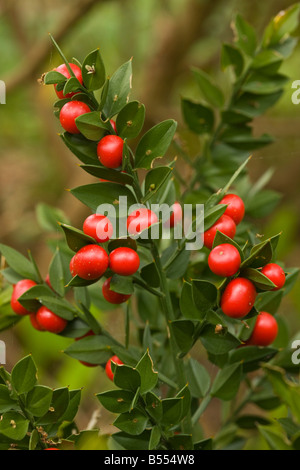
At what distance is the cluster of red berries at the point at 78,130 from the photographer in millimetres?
334

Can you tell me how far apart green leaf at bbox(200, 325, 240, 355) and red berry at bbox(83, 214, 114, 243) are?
3.8 inches

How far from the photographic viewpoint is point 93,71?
34 cm

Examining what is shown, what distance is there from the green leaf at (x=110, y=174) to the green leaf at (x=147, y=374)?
11cm

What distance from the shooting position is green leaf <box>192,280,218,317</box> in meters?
0.34

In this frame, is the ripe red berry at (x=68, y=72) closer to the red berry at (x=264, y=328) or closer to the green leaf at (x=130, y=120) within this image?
the green leaf at (x=130, y=120)

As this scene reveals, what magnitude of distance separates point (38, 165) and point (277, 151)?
37.4 inches

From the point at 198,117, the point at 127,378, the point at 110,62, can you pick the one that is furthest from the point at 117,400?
the point at 110,62

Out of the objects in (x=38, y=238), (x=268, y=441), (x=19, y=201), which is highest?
(x=268, y=441)

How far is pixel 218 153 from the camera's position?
1.85 feet

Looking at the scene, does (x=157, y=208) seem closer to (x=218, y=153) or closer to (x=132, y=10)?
(x=218, y=153)

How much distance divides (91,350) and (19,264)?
9 cm

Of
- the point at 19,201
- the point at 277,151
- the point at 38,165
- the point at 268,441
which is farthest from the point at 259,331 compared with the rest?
the point at 38,165

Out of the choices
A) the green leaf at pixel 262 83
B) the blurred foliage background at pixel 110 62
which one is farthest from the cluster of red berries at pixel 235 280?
the blurred foliage background at pixel 110 62
